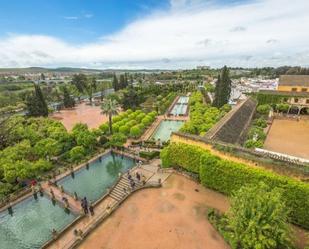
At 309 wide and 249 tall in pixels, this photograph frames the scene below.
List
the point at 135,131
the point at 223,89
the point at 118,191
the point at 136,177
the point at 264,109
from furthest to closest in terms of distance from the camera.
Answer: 1. the point at 223,89
2. the point at 264,109
3. the point at 135,131
4. the point at 136,177
5. the point at 118,191

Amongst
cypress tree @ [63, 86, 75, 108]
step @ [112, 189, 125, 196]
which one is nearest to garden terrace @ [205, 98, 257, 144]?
step @ [112, 189, 125, 196]

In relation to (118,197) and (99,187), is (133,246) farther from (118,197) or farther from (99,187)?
(99,187)

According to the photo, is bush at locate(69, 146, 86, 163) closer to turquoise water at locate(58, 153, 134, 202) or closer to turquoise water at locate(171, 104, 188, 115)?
turquoise water at locate(58, 153, 134, 202)

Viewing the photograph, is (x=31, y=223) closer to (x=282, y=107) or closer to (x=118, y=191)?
(x=118, y=191)

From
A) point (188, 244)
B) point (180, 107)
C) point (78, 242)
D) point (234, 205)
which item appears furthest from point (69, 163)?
point (180, 107)

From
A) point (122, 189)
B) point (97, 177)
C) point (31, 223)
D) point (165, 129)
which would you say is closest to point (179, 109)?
point (165, 129)

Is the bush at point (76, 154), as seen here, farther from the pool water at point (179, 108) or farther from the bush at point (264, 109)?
the bush at point (264, 109)
